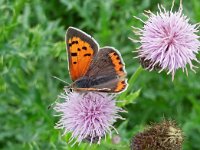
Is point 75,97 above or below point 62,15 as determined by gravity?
below

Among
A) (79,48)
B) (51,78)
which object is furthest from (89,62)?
(51,78)

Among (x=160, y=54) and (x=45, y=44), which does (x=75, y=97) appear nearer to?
(x=160, y=54)

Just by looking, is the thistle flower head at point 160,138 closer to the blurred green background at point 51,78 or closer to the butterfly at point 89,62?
the butterfly at point 89,62

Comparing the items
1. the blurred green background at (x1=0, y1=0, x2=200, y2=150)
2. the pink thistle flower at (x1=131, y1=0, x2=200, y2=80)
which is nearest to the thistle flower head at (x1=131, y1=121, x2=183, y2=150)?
the pink thistle flower at (x1=131, y1=0, x2=200, y2=80)

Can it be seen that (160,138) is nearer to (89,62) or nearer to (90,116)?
(90,116)

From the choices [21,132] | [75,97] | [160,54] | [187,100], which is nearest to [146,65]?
[160,54]
